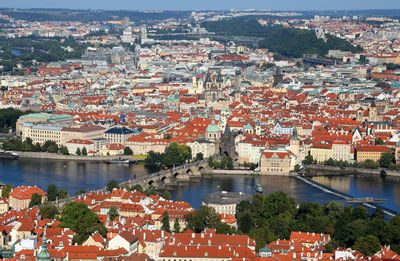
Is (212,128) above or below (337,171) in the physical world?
above

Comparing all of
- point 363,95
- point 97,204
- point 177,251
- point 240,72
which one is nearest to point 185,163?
point 97,204

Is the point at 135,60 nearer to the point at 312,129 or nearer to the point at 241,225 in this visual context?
the point at 312,129

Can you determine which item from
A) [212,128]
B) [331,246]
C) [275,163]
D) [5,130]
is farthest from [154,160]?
[331,246]

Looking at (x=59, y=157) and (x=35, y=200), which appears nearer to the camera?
(x=35, y=200)

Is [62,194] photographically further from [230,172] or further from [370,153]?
[370,153]

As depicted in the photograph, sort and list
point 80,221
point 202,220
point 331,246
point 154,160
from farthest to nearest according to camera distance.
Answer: point 154,160 < point 202,220 < point 80,221 < point 331,246

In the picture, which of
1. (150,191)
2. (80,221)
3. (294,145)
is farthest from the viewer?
(294,145)

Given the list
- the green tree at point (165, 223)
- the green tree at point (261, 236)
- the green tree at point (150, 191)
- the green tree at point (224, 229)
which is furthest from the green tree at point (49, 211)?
the green tree at point (261, 236)
